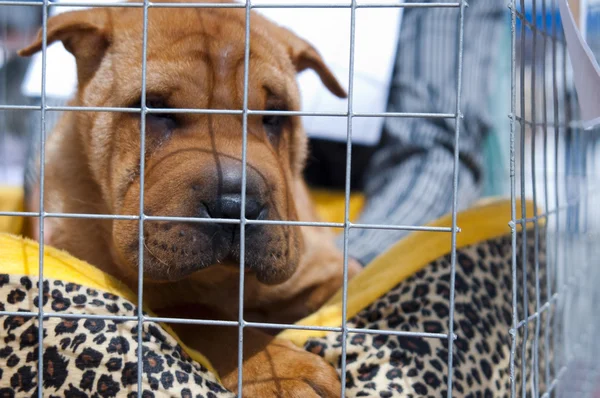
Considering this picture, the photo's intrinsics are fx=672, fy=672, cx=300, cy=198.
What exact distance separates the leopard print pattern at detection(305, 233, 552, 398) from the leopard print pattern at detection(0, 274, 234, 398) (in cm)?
38

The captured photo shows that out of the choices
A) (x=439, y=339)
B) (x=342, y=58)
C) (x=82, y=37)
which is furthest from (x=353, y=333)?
(x=342, y=58)

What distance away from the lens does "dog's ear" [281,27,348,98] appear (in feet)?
8.27

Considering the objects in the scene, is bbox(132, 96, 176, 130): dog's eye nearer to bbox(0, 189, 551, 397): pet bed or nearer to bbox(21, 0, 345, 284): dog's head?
bbox(21, 0, 345, 284): dog's head

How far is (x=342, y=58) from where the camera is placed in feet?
13.3

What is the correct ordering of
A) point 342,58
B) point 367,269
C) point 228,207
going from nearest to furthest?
point 228,207
point 367,269
point 342,58

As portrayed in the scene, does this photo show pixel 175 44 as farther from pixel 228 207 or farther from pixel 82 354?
pixel 82 354

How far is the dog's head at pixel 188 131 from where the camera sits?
5.62 feet

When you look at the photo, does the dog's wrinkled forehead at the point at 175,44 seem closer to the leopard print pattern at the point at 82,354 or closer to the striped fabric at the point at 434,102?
the leopard print pattern at the point at 82,354

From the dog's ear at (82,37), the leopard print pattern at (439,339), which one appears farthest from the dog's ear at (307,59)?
the leopard print pattern at (439,339)

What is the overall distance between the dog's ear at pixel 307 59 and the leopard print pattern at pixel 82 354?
1.24 metres

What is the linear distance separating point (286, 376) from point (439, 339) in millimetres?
459

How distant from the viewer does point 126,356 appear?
164 cm

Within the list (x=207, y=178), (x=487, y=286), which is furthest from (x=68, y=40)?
(x=487, y=286)

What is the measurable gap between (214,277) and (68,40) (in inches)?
38.2
